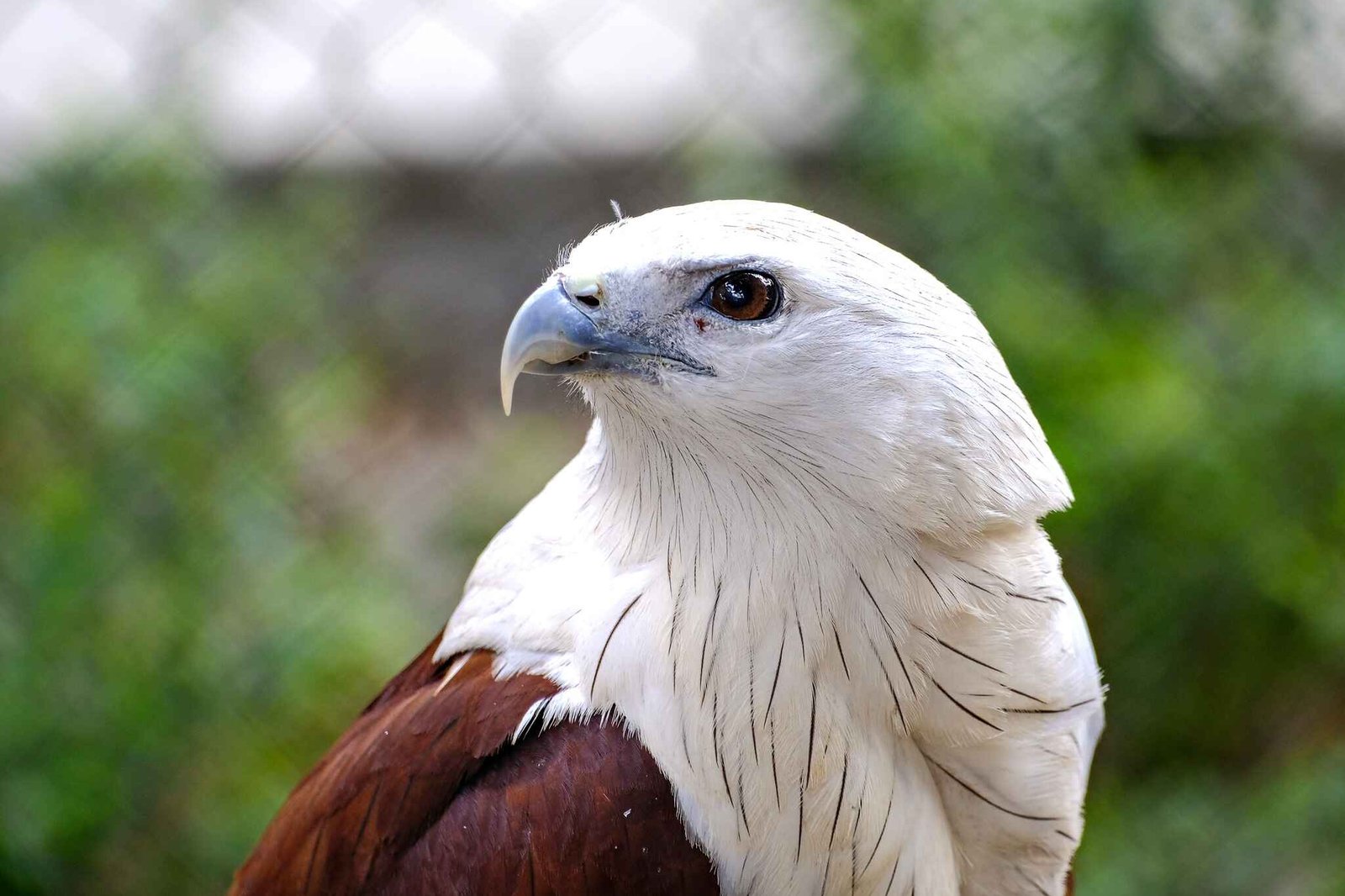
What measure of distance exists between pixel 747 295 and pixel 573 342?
253 millimetres

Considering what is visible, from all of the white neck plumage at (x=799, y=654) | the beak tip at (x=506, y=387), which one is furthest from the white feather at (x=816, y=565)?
the beak tip at (x=506, y=387)

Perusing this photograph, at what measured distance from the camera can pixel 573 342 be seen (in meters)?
1.83

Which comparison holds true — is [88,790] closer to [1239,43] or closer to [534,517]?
[534,517]

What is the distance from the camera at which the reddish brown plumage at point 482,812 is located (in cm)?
181

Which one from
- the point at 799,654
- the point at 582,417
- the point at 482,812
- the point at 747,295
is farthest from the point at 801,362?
the point at 582,417

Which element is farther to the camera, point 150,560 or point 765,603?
point 150,560

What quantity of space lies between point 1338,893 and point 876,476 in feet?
8.94

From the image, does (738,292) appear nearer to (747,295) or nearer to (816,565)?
(747,295)

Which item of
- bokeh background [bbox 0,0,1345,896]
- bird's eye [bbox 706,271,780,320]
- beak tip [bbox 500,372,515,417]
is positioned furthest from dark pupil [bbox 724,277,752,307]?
bokeh background [bbox 0,0,1345,896]

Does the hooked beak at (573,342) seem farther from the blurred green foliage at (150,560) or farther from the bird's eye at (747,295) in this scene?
the blurred green foliage at (150,560)

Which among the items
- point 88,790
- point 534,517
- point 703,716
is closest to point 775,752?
point 703,716

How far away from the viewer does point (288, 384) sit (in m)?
3.87

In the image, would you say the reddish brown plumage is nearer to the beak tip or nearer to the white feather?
the white feather

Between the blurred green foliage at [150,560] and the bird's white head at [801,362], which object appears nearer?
the bird's white head at [801,362]
